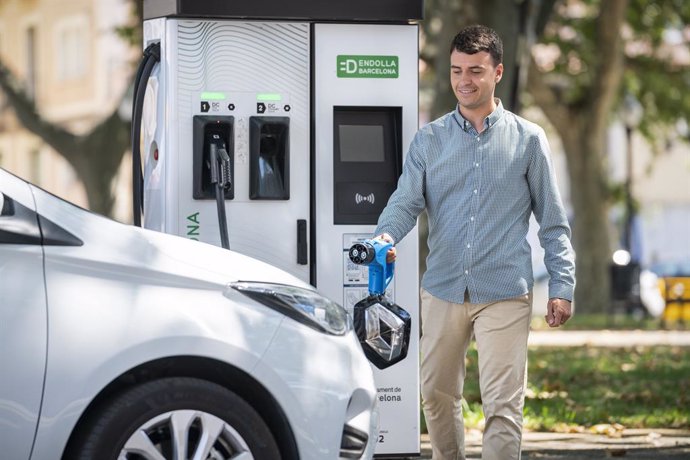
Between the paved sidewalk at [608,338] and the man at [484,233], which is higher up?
the man at [484,233]


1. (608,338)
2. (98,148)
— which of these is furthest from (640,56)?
(98,148)

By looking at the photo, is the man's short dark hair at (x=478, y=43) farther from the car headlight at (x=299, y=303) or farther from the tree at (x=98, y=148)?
the tree at (x=98, y=148)

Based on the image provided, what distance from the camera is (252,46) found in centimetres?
690

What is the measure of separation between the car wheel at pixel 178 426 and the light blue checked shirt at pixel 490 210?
126cm

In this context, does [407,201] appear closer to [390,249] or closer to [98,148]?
[390,249]

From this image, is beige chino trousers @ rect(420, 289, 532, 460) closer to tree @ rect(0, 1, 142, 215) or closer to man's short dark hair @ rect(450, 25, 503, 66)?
man's short dark hair @ rect(450, 25, 503, 66)

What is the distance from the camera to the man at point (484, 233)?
5930mm

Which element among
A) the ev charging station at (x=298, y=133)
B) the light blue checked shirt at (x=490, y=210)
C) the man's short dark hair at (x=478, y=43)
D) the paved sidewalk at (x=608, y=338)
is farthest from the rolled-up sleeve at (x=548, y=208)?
the paved sidewalk at (x=608, y=338)

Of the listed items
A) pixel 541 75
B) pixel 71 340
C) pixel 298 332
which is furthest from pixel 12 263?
pixel 541 75

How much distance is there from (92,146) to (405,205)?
52.9ft

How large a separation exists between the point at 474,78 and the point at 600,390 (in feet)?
18.1

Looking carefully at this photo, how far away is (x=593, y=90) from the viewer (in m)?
24.1

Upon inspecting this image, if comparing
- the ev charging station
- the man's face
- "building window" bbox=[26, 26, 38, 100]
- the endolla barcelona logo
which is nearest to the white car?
the man's face

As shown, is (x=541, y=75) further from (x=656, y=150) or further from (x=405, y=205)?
(x=405, y=205)
